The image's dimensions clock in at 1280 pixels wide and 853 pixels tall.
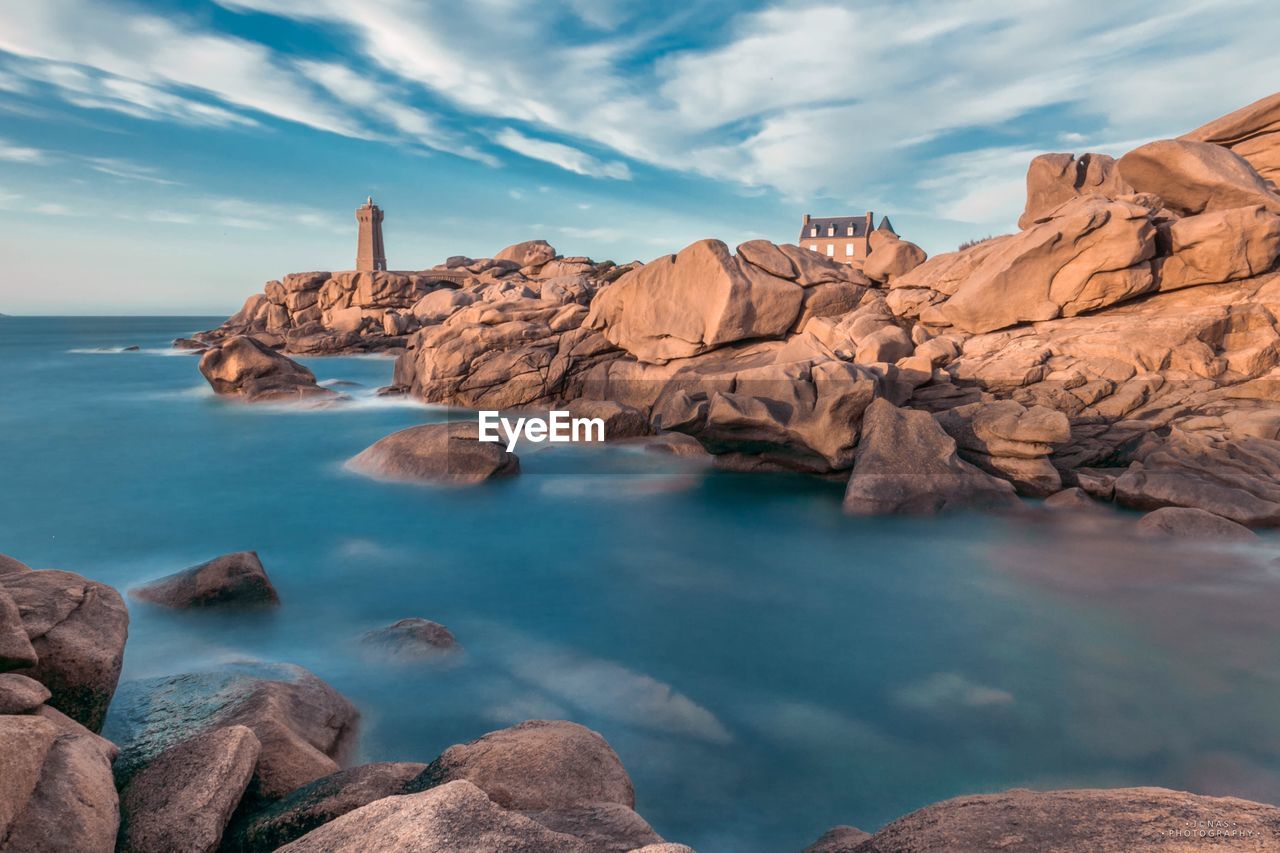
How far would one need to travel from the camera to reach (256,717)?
17.3 feet

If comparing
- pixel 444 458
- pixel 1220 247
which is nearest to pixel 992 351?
pixel 1220 247

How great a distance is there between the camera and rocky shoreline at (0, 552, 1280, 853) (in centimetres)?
299

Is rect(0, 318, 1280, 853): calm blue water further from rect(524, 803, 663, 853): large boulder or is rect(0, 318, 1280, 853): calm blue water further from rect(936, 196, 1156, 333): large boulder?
rect(936, 196, 1156, 333): large boulder

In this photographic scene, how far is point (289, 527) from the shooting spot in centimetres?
1317

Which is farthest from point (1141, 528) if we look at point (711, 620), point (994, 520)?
point (711, 620)

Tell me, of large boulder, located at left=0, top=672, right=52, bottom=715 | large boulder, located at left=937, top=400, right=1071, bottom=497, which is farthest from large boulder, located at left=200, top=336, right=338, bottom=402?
large boulder, located at left=0, top=672, right=52, bottom=715

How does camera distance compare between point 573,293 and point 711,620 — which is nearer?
point 711,620

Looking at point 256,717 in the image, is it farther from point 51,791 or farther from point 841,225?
point 841,225

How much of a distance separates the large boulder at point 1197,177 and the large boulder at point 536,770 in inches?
803

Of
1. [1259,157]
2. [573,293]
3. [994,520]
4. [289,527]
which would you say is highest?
[1259,157]

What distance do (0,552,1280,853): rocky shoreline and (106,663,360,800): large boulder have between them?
17mm

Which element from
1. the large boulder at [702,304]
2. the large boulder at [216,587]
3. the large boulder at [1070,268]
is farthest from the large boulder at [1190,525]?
the large boulder at [216,587]

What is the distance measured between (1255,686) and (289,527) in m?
13.6

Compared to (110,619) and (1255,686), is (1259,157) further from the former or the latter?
(110,619)
